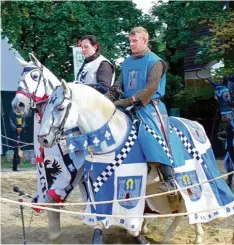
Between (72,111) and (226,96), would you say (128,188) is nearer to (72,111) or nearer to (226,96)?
(72,111)

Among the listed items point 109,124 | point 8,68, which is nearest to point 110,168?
point 109,124

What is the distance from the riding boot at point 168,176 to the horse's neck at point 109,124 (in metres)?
0.50

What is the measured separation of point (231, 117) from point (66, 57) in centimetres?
627

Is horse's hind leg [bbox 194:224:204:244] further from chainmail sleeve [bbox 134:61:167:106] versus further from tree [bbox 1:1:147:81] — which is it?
tree [bbox 1:1:147:81]

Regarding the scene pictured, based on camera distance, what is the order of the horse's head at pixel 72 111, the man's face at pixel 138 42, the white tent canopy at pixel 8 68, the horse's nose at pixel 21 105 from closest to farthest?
the horse's head at pixel 72 111 < the man's face at pixel 138 42 < the horse's nose at pixel 21 105 < the white tent canopy at pixel 8 68

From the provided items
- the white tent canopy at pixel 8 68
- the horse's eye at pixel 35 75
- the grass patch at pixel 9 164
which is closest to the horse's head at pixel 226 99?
the horse's eye at pixel 35 75

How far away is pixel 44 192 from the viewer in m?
5.48

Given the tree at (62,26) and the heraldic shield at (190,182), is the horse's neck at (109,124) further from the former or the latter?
the tree at (62,26)

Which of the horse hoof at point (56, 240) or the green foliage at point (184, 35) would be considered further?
the green foliage at point (184, 35)

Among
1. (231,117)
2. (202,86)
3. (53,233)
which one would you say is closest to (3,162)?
(202,86)

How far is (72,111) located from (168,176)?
1.13 meters


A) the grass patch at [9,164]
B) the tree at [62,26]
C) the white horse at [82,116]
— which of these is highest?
the tree at [62,26]

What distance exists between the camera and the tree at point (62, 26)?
12.7m

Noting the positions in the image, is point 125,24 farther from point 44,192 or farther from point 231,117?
point 44,192
